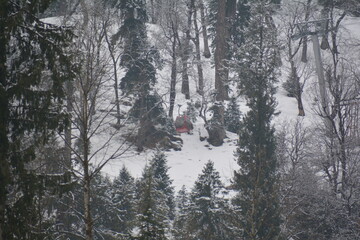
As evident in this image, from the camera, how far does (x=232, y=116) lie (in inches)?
1244

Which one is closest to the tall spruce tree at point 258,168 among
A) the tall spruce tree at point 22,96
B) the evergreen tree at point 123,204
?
the evergreen tree at point 123,204

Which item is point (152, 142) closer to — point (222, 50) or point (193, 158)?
point (193, 158)

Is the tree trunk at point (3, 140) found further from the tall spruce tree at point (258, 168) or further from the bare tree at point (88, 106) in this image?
the tall spruce tree at point (258, 168)

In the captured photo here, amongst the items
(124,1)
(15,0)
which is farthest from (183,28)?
(15,0)

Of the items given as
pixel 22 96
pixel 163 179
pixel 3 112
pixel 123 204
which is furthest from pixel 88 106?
pixel 163 179

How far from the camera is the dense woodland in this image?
6.73 m

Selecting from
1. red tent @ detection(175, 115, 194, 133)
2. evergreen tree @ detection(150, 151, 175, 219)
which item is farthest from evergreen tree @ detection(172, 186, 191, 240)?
red tent @ detection(175, 115, 194, 133)

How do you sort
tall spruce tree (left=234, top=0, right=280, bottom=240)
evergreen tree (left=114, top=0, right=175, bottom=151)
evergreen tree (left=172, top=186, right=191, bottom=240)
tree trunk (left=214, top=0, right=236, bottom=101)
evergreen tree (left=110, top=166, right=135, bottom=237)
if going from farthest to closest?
tree trunk (left=214, top=0, right=236, bottom=101)
evergreen tree (left=114, top=0, right=175, bottom=151)
evergreen tree (left=110, top=166, right=135, bottom=237)
evergreen tree (left=172, top=186, right=191, bottom=240)
tall spruce tree (left=234, top=0, right=280, bottom=240)

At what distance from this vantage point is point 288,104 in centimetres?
3444

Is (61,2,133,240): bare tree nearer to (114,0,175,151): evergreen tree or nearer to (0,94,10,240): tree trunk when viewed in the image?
(0,94,10,240): tree trunk

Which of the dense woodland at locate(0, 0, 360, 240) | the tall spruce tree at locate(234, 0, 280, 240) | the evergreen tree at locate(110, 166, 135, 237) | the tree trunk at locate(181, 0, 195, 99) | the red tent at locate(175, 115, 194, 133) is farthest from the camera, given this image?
the tree trunk at locate(181, 0, 195, 99)

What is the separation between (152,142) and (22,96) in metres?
20.5

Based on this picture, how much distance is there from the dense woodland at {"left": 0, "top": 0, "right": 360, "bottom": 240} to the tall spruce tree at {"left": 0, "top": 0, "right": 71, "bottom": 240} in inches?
0.8

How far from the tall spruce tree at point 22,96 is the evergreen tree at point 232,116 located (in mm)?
25017
